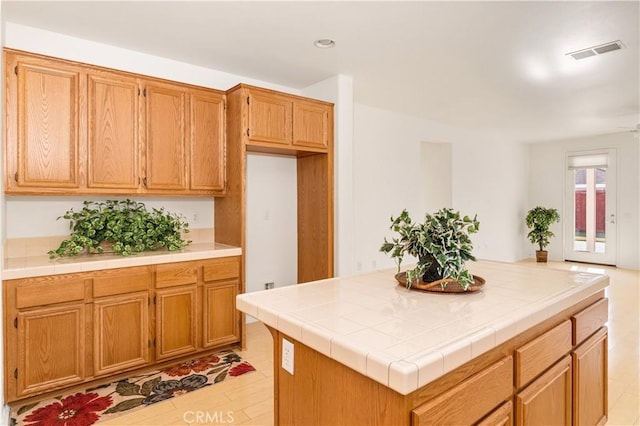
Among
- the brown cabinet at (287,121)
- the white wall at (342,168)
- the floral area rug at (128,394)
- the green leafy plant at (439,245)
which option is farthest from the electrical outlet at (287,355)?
the white wall at (342,168)

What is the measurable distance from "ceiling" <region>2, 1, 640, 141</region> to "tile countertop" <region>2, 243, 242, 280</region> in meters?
1.72

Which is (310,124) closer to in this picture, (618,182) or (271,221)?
(271,221)

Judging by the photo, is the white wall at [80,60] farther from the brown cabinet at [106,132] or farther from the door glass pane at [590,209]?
the door glass pane at [590,209]

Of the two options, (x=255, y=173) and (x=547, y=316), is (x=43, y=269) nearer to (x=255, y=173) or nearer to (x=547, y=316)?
(x=255, y=173)

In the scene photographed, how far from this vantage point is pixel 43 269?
2.36 meters

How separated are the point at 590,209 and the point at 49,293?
29.7 ft

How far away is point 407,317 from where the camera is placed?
52.5 inches

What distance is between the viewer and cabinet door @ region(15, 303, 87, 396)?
2.32m

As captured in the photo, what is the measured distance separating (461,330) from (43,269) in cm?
250

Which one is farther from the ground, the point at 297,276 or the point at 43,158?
the point at 43,158

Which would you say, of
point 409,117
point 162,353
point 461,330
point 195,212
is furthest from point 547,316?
point 409,117

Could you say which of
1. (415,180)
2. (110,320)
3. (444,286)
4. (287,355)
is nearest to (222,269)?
(110,320)

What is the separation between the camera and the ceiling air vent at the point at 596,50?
310 centimetres

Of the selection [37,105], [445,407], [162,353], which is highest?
[37,105]
